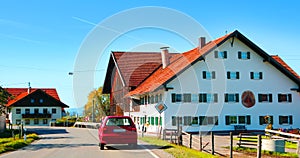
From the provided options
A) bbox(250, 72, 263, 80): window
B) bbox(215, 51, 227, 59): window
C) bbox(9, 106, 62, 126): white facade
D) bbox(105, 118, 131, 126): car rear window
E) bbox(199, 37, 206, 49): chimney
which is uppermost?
bbox(199, 37, 206, 49): chimney

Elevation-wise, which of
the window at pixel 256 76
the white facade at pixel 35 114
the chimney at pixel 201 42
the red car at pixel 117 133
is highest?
the chimney at pixel 201 42

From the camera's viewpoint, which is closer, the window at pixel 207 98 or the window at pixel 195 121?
the window at pixel 195 121

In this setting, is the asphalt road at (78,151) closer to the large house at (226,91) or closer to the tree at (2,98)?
the tree at (2,98)

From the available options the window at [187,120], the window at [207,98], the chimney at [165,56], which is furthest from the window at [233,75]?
the chimney at [165,56]

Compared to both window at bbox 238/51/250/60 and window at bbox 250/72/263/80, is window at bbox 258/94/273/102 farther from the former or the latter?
window at bbox 238/51/250/60

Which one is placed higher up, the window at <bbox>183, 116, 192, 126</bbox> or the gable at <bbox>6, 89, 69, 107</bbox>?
the gable at <bbox>6, 89, 69, 107</bbox>

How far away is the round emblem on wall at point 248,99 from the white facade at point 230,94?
0.33 meters

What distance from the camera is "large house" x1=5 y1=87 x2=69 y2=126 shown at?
92.4m

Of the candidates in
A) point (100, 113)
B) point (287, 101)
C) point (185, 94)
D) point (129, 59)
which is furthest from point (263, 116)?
point (100, 113)

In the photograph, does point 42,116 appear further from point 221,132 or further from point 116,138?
point 116,138

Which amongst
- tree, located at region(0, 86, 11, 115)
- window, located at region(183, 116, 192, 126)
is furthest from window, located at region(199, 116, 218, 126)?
tree, located at region(0, 86, 11, 115)

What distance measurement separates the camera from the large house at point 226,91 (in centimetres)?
4275

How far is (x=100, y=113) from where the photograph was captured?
90875 mm

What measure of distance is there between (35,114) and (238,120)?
60.3m
